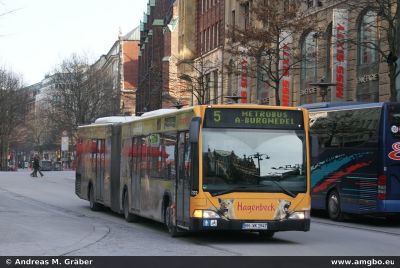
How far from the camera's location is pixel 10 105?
296 ft

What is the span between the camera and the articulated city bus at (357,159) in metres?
19.7

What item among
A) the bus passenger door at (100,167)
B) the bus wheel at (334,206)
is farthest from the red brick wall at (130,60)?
the bus wheel at (334,206)

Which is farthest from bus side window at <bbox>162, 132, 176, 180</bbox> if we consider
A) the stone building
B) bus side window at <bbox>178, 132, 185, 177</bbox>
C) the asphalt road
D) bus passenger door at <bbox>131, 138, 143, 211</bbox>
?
the stone building

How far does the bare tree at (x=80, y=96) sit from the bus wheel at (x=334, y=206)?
202ft

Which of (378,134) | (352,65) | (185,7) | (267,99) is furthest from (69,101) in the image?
(378,134)

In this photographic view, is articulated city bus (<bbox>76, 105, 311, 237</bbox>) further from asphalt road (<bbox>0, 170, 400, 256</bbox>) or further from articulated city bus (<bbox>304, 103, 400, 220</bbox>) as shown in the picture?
articulated city bus (<bbox>304, 103, 400, 220</bbox>)

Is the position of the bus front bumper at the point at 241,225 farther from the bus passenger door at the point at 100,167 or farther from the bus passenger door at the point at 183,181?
the bus passenger door at the point at 100,167

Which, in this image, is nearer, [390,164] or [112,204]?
[390,164]

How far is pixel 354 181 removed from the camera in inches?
824

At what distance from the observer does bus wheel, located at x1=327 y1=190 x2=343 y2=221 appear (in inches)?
864

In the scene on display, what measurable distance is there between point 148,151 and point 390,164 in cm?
630

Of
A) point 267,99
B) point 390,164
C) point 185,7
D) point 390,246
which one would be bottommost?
point 390,246
